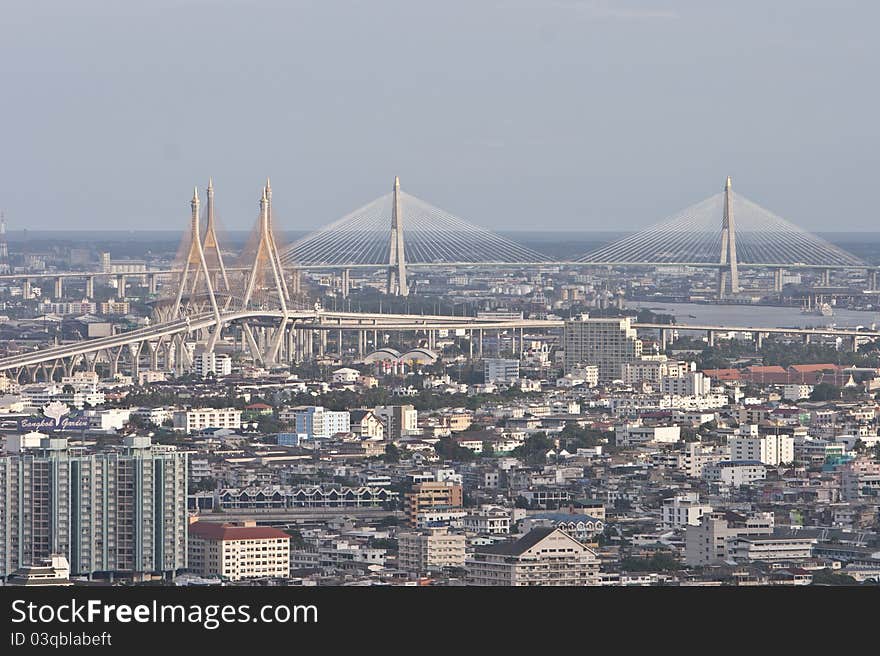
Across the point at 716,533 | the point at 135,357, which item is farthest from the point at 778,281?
the point at 716,533

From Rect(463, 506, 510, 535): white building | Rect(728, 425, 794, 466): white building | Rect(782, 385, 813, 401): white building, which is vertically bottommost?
Rect(463, 506, 510, 535): white building

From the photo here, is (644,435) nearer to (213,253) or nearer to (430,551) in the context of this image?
(430,551)

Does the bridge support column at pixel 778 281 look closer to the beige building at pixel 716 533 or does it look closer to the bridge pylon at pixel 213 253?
the bridge pylon at pixel 213 253

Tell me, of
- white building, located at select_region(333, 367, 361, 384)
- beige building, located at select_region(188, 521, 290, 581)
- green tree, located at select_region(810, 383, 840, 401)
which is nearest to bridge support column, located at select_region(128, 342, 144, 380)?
white building, located at select_region(333, 367, 361, 384)

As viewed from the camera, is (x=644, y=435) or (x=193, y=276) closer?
(x=644, y=435)

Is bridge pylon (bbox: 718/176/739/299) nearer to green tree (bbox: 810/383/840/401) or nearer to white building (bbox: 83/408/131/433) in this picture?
green tree (bbox: 810/383/840/401)
